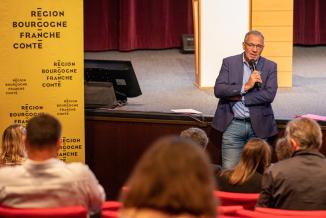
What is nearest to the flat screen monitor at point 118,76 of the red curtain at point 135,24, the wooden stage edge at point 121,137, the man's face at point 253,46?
the wooden stage edge at point 121,137

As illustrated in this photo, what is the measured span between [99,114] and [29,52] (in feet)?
3.33

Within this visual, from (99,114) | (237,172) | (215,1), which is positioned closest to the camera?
(237,172)

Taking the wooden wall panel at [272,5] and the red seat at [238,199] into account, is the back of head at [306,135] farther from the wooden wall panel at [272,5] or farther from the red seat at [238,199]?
the wooden wall panel at [272,5]

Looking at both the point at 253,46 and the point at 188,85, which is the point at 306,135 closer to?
the point at 253,46

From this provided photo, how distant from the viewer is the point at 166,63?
1006cm

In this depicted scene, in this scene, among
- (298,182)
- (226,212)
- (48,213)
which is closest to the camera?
(48,213)

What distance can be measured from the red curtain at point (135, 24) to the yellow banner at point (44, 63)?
5.21 m

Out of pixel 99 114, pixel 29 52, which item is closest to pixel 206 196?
pixel 29 52

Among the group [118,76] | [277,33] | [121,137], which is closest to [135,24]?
[277,33]

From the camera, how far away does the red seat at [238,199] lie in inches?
149

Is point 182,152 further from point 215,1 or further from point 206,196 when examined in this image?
point 215,1

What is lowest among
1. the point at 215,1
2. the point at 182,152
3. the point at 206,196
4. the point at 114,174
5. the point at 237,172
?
the point at 114,174

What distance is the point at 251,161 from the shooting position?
423 centimetres

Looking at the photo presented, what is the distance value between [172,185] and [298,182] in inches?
73.4
